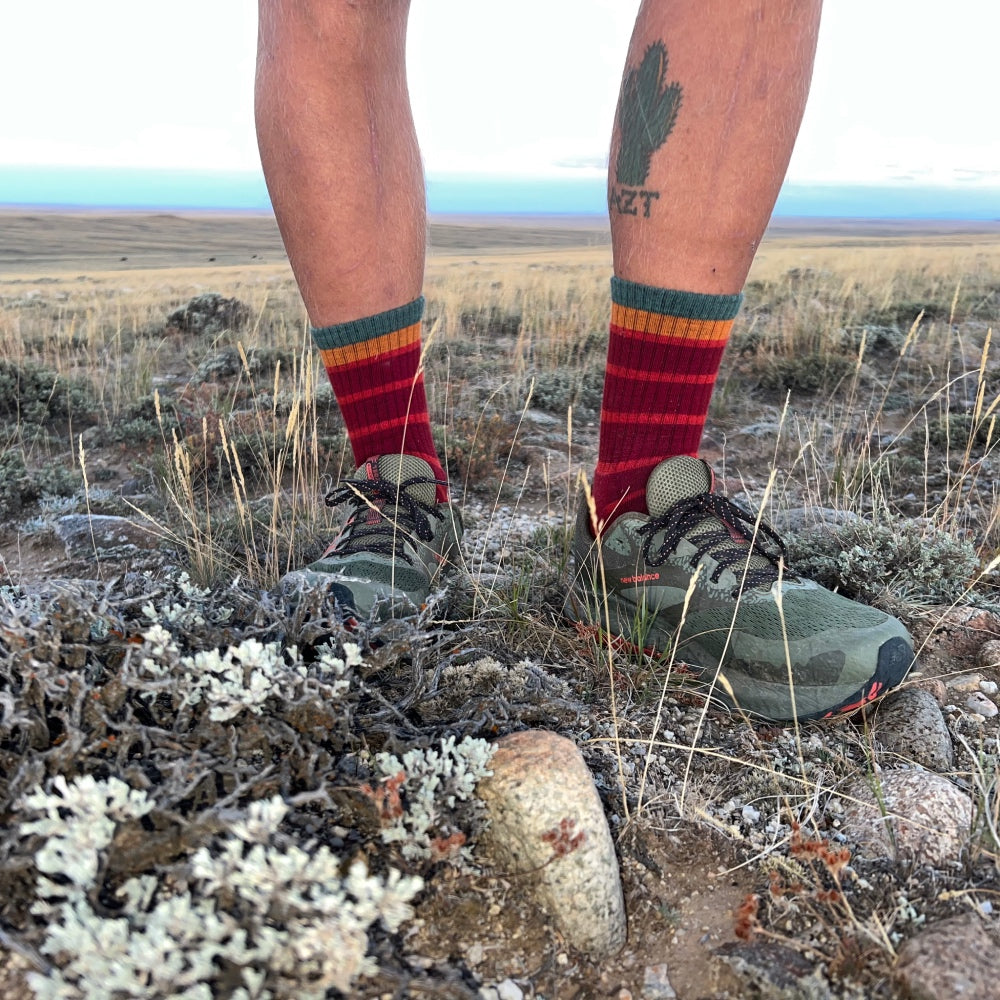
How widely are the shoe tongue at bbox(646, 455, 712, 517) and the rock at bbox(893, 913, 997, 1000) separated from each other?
2.96ft

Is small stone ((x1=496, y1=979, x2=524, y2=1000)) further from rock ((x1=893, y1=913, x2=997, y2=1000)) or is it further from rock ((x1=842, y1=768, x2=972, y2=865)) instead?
rock ((x1=842, y1=768, x2=972, y2=865))

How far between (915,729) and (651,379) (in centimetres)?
84

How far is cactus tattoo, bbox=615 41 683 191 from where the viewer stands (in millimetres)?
1593

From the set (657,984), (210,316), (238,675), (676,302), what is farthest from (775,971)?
(210,316)

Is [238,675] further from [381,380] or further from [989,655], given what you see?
[989,655]

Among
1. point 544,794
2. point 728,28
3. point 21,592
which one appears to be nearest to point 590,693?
point 544,794

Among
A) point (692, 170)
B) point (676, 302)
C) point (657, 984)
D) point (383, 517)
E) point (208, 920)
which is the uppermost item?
point (692, 170)

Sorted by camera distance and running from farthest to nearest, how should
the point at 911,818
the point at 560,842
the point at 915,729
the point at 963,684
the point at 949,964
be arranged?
the point at 963,684 → the point at 915,729 → the point at 911,818 → the point at 560,842 → the point at 949,964

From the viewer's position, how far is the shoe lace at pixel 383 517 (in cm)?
178

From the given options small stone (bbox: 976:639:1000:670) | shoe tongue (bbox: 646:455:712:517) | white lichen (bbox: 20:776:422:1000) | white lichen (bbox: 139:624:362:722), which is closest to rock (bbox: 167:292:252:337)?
shoe tongue (bbox: 646:455:712:517)

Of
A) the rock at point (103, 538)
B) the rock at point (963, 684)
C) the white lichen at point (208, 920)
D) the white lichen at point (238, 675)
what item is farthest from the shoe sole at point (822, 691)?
the rock at point (103, 538)

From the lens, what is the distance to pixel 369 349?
189 cm

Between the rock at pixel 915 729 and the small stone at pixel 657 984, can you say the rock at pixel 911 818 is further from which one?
the small stone at pixel 657 984

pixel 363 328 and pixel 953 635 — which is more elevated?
pixel 363 328
